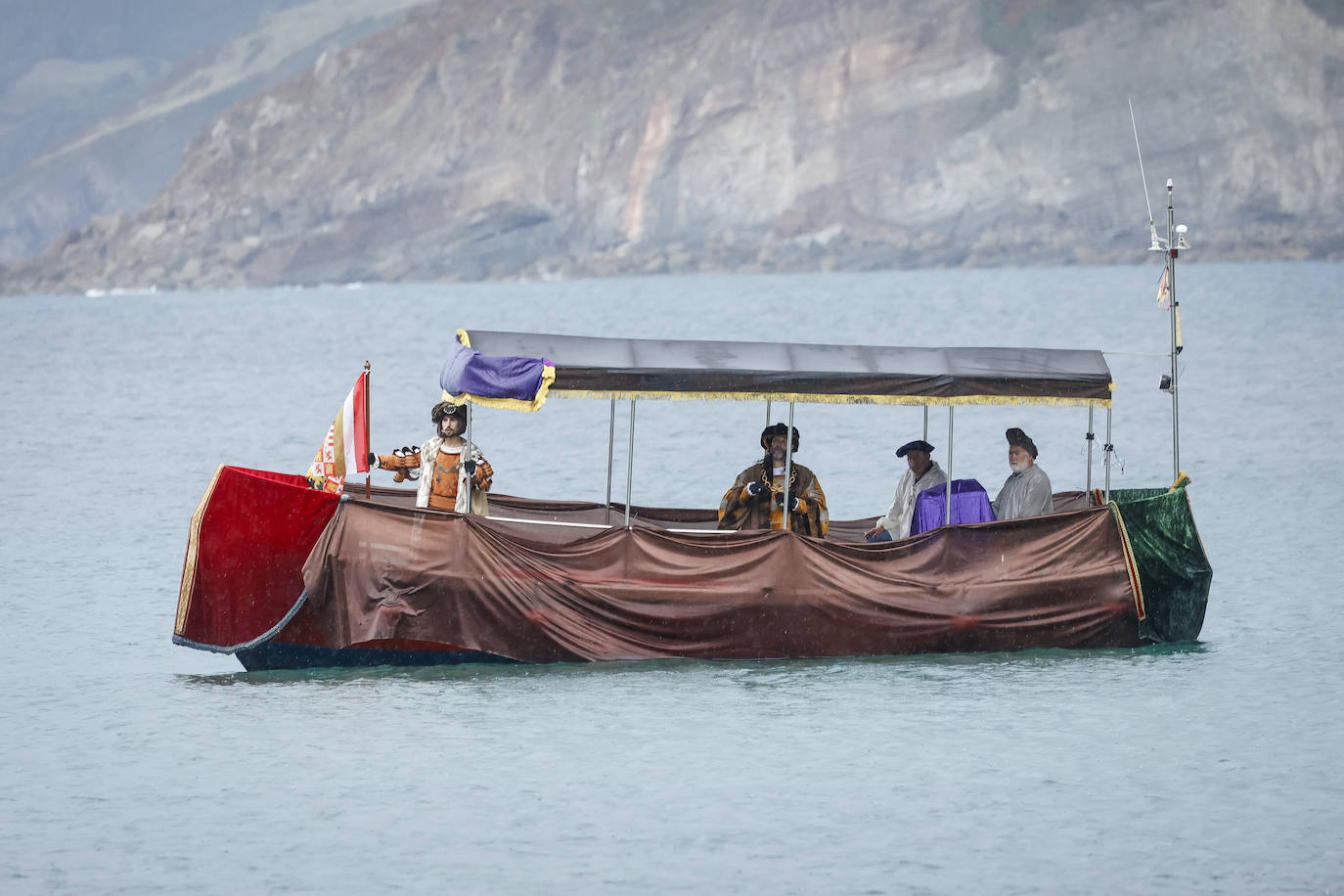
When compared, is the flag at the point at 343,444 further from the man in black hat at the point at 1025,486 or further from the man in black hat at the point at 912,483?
the man in black hat at the point at 1025,486

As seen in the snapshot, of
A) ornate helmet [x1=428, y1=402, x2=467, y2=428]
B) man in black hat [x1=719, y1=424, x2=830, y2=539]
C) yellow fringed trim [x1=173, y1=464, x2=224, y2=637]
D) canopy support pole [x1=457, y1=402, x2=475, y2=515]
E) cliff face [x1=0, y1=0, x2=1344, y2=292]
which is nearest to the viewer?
yellow fringed trim [x1=173, y1=464, x2=224, y2=637]

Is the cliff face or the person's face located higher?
the cliff face

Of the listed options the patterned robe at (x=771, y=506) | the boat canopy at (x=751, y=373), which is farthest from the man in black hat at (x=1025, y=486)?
the patterned robe at (x=771, y=506)

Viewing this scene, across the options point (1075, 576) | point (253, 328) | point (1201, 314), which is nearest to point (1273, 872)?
point (1075, 576)

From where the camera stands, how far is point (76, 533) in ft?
84.7

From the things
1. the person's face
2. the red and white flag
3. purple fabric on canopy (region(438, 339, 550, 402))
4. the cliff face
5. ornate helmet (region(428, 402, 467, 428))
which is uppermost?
the cliff face

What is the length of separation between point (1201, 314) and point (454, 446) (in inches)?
3307

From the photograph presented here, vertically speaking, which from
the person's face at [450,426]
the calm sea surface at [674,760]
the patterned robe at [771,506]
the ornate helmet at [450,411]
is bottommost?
the calm sea surface at [674,760]

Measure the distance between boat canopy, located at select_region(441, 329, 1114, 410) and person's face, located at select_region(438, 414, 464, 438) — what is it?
426 mm

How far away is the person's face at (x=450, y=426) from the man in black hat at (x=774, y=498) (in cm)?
219

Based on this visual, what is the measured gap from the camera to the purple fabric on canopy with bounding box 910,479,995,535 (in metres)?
15.4

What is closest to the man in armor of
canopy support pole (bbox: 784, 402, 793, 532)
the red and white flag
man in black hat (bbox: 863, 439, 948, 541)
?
canopy support pole (bbox: 784, 402, 793, 532)

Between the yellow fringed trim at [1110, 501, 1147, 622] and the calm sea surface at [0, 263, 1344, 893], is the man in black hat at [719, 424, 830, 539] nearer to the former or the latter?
the calm sea surface at [0, 263, 1344, 893]

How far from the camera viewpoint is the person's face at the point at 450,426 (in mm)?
14805
